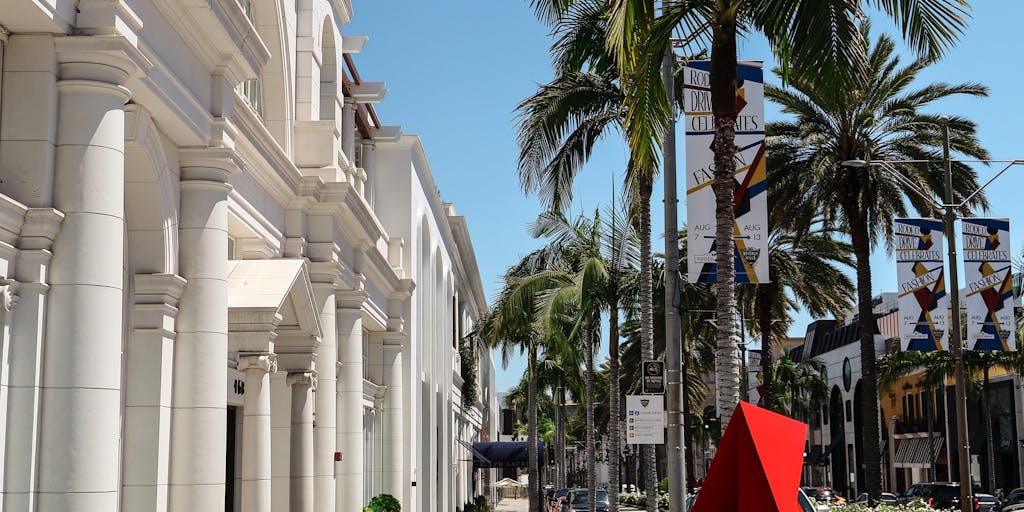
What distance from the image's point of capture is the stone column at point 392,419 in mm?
31000

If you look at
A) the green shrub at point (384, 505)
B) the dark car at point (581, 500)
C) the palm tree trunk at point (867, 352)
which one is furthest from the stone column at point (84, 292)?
the dark car at point (581, 500)

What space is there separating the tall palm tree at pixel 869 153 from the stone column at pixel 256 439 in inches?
707

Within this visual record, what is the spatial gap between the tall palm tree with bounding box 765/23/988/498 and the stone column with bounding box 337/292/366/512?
526 inches

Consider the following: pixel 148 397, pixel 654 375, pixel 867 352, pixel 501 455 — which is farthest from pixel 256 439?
pixel 501 455

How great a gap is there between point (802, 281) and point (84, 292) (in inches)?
1379

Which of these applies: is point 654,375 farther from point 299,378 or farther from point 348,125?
point 348,125

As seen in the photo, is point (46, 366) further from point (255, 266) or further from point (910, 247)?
point (910, 247)

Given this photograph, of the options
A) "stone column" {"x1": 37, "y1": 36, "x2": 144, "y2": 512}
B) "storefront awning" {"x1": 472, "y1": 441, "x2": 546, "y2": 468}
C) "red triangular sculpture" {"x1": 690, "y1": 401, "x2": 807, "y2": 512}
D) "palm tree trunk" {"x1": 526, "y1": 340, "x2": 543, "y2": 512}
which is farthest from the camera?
"storefront awning" {"x1": 472, "y1": 441, "x2": 546, "y2": 468}

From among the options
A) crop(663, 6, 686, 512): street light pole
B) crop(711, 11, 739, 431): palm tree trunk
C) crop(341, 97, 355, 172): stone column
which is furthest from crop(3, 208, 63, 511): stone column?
crop(341, 97, 355, 172): stone column

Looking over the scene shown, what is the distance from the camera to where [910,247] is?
27.0 m

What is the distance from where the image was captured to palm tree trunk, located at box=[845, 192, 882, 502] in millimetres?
30016

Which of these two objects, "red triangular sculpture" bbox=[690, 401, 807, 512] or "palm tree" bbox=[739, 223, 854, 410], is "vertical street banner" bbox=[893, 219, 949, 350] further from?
"red triangular sculpture" bbox=[690, 401, 807, 512]

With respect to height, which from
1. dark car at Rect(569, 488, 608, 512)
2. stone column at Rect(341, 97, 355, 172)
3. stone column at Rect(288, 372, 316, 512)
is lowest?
dark car at Rect(569, 488, 608, 512)

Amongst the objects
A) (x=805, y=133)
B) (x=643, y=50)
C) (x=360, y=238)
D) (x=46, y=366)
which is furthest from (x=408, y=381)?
(x=46, y=366)
